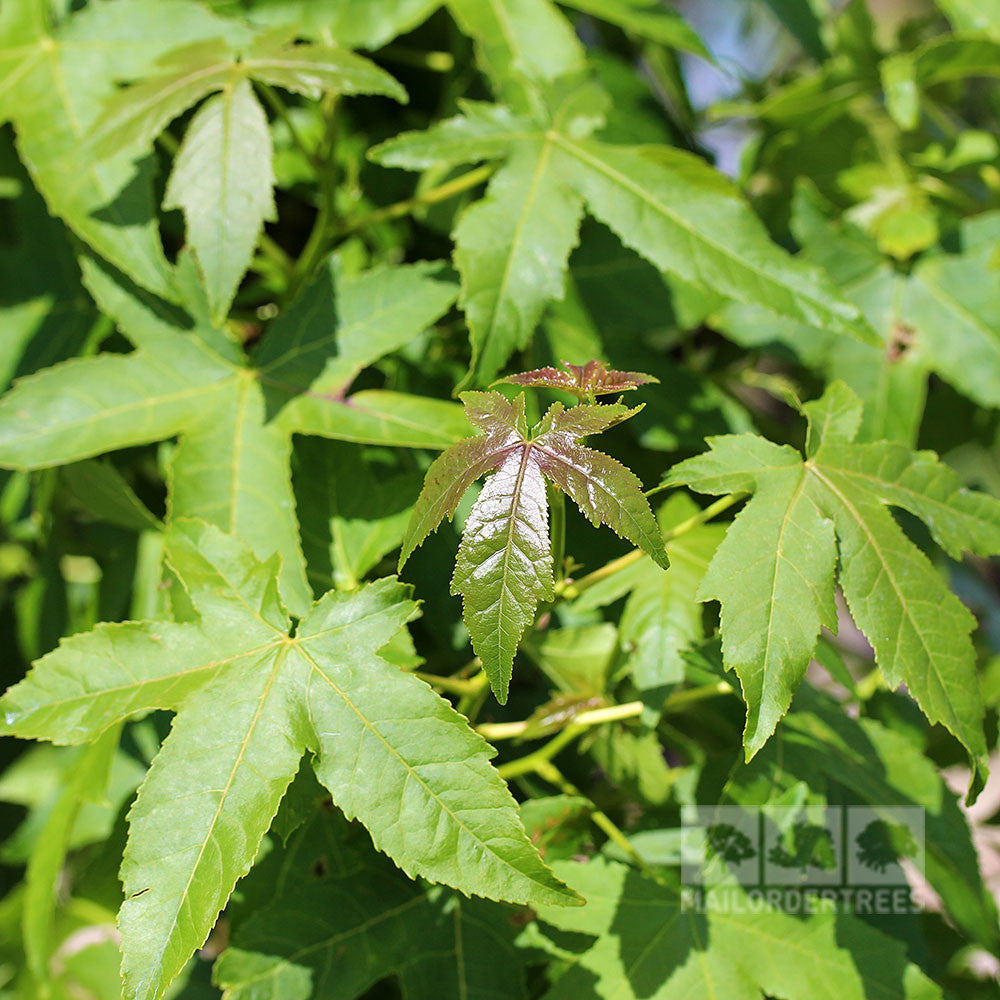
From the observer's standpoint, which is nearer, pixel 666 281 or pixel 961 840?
pixel 961 840

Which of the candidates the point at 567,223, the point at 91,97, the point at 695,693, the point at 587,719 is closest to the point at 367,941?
the point at 587,719

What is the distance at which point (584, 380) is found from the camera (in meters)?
0.78

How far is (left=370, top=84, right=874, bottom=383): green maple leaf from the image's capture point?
0.97 metres

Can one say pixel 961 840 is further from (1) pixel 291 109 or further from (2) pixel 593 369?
(1) pixel 291 109

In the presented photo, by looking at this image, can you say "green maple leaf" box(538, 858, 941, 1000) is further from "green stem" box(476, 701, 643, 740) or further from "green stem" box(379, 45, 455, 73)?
"green stem" box(379, 45, 455, 73)

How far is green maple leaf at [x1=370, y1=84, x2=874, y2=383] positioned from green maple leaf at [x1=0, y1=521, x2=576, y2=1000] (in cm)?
32

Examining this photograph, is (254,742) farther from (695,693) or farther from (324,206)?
(324,206)

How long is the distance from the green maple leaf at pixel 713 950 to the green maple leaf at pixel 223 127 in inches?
28.2

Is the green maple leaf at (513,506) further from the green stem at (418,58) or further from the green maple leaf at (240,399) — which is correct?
the green stem at (418,58)

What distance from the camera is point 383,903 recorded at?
38.3 inches

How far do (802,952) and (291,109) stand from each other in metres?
1.29

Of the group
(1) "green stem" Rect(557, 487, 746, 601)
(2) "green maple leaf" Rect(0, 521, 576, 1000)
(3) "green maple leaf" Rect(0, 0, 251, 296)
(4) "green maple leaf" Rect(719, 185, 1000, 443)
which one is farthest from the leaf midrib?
(4) "green maple leaf" Rect(719, 185, 1000, 443)

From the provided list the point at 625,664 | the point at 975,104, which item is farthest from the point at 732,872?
the point at 975,104

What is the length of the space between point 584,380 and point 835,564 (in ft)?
0.89
